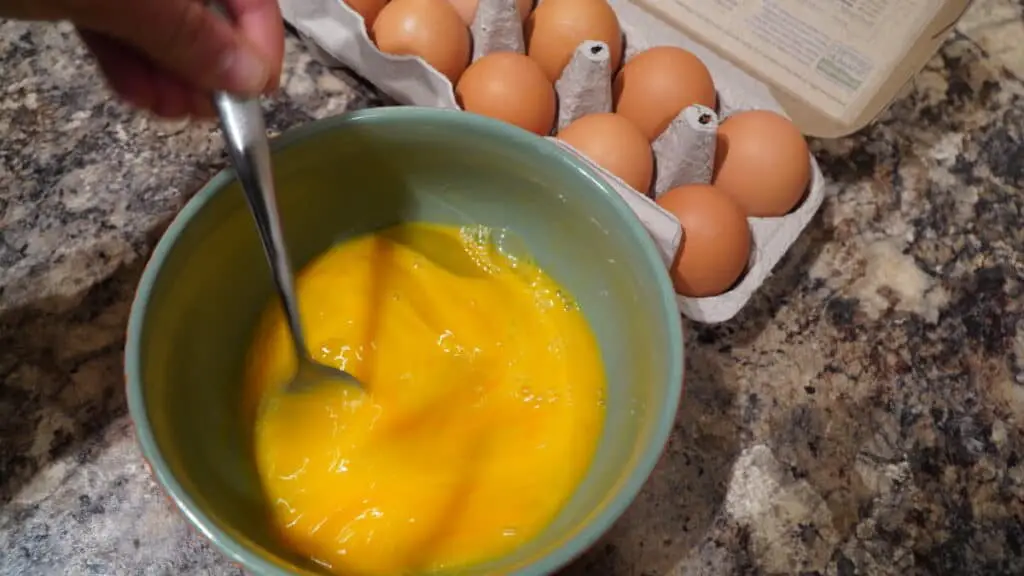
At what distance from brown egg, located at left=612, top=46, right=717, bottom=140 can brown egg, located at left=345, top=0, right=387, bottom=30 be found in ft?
0.91

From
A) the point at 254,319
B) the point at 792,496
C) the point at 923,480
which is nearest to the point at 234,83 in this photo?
the point at 254,319

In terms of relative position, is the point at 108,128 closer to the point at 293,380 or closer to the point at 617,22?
the point at 293,380

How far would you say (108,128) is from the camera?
2.82ft

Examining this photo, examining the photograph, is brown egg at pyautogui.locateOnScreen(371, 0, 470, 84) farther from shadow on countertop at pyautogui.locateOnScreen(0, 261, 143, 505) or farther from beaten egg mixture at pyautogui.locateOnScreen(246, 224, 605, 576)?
shadow on countertop at pyautogui.locateOnScreen(0, 261, 143, 505)

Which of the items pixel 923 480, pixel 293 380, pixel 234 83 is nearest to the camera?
pixel 234 83

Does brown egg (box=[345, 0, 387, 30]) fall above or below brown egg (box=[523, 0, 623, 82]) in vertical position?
below

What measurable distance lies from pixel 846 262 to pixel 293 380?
590mm

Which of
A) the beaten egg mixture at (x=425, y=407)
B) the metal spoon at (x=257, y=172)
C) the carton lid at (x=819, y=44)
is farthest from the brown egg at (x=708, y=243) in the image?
the metal spoon at (x=257, y=172)

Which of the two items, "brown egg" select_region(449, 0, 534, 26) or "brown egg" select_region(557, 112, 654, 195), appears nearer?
"brown egg" select_region(557, 112, 654, 195)

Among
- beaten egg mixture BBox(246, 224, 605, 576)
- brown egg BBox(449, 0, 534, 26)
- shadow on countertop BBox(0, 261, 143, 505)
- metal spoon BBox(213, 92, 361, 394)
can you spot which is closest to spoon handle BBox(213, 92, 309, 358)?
metal spoon BBox(213, 92, 361, 394)

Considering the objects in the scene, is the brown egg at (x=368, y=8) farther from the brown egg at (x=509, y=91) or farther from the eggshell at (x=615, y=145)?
the eggshell at (x=615, y=145)

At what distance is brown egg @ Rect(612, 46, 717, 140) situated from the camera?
0.83 metres

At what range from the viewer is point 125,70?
2.16ft

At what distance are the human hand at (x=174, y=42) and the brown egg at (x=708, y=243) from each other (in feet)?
1.26
